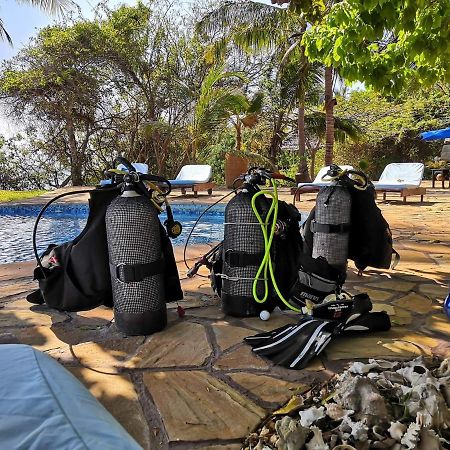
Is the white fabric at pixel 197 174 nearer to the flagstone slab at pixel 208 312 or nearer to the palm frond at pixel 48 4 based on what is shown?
the palm frond at pixel 48 4

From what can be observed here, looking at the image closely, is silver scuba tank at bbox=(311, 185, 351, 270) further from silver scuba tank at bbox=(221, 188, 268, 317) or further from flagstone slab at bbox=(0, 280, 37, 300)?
flagstone slab at bbox=(0, 280, 37, 300)

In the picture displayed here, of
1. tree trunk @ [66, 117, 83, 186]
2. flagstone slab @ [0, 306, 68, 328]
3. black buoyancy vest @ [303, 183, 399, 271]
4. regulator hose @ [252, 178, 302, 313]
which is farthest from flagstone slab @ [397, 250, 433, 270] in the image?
tree trunk @ [66, 117, 83, 186]

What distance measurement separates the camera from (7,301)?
9.11ft

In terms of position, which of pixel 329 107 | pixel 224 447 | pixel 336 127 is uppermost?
pixel 329 107

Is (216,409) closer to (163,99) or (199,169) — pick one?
(199,169)

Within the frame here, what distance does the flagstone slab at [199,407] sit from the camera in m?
1.42

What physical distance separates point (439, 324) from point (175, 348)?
1.31m

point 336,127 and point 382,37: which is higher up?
point 336,127

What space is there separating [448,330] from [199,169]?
884 centimetres

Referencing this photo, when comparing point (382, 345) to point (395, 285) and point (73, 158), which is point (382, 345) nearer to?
point (395, 285)

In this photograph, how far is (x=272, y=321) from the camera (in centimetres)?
236

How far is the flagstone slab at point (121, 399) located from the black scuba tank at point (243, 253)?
2.65 feet

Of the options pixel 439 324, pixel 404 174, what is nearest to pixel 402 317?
pixel 439 324

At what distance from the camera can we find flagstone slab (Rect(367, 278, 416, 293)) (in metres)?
2.91
